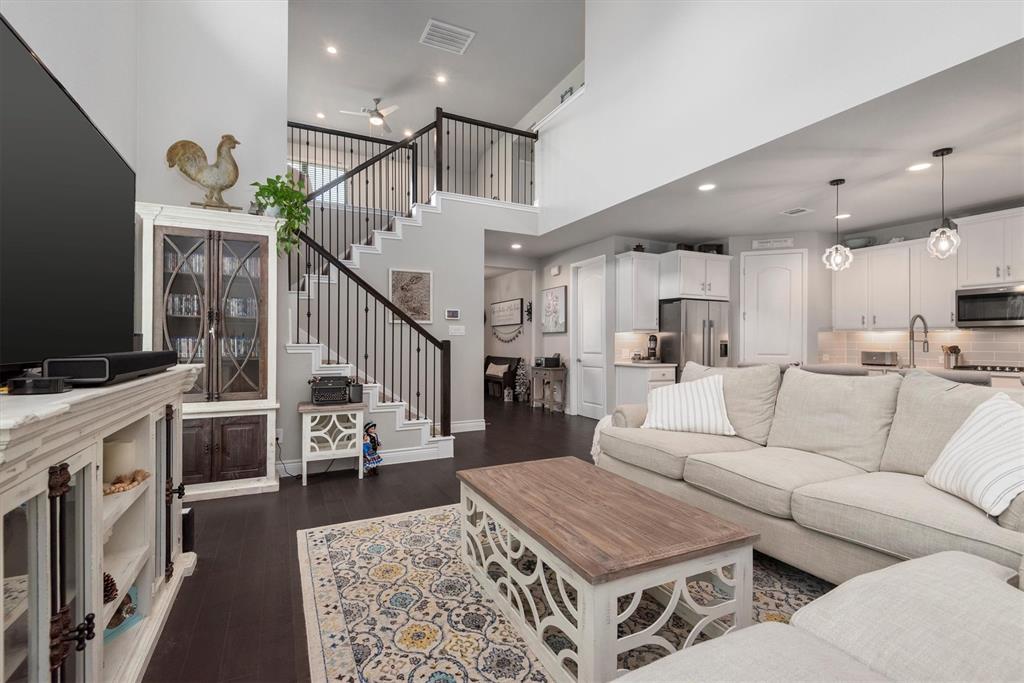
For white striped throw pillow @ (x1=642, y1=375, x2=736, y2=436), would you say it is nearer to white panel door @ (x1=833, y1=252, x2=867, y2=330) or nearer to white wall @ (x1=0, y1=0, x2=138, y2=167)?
white wall @ (x1=0, y1=0, x2=138, y2=167)

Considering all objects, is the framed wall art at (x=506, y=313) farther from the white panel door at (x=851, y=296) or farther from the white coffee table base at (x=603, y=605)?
the white coffee table base at (x=603, y=605)

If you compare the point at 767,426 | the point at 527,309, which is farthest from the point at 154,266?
the point at 527,309

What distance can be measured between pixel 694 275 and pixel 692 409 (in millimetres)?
3568

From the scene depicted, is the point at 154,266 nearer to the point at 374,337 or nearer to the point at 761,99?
the point at 374,337

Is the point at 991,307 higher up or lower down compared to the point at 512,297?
lower down

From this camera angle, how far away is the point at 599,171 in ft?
16.6

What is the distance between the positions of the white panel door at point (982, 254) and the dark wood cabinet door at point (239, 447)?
695cm

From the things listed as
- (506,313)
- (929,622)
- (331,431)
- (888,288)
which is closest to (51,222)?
(929,622)

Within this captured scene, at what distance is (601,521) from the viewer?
5.59ft

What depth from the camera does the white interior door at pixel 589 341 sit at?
21.7 ft

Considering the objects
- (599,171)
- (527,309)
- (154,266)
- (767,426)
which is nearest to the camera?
(767,426)

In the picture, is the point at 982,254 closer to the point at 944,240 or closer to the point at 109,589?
the point at 944,240

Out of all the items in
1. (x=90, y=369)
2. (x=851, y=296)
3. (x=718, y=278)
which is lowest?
(x=90, y=369)

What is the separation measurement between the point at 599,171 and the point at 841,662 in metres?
4.83
